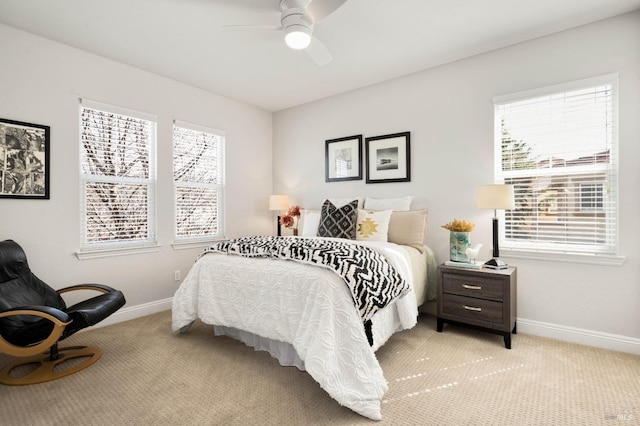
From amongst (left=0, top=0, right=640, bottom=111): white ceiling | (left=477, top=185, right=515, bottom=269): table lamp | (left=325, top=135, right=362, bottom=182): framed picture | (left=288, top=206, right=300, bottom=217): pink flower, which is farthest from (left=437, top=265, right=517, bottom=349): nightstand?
(left=288, top=206, right=300, bottom=217): pink flower

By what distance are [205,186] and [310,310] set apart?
2.69 m

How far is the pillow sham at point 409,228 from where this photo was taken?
10.5ft

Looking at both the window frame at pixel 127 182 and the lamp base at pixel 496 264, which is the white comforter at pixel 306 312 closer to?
the lamp base at pixel 496 264

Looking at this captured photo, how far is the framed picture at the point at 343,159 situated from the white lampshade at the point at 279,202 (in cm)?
65

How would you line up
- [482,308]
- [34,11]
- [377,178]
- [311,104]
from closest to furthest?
[34,11] → [482,308] → [377,178] → [311,104]

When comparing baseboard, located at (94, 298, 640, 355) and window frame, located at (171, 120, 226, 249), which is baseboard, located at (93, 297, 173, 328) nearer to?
baseboard, located at (94, 298, 640, 355)

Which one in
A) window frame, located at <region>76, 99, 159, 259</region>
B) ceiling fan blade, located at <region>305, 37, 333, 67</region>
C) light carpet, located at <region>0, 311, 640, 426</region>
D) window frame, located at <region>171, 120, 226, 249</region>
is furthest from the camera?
window frame, located at <region>171, 120, 226, 249</region>

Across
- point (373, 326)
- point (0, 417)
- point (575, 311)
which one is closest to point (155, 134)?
point (0, 417)

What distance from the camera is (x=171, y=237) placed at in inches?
150

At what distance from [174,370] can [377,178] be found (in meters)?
2.86

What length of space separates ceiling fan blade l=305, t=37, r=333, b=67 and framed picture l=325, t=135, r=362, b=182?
5.21ft

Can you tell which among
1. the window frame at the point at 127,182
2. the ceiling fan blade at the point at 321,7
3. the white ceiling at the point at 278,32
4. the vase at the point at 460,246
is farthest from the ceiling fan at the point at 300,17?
the vase at the point at 460,246

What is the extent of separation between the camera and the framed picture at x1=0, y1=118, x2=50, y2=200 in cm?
267

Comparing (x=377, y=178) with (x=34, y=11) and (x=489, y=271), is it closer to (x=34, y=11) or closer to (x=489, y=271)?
(x=489, y=271)
